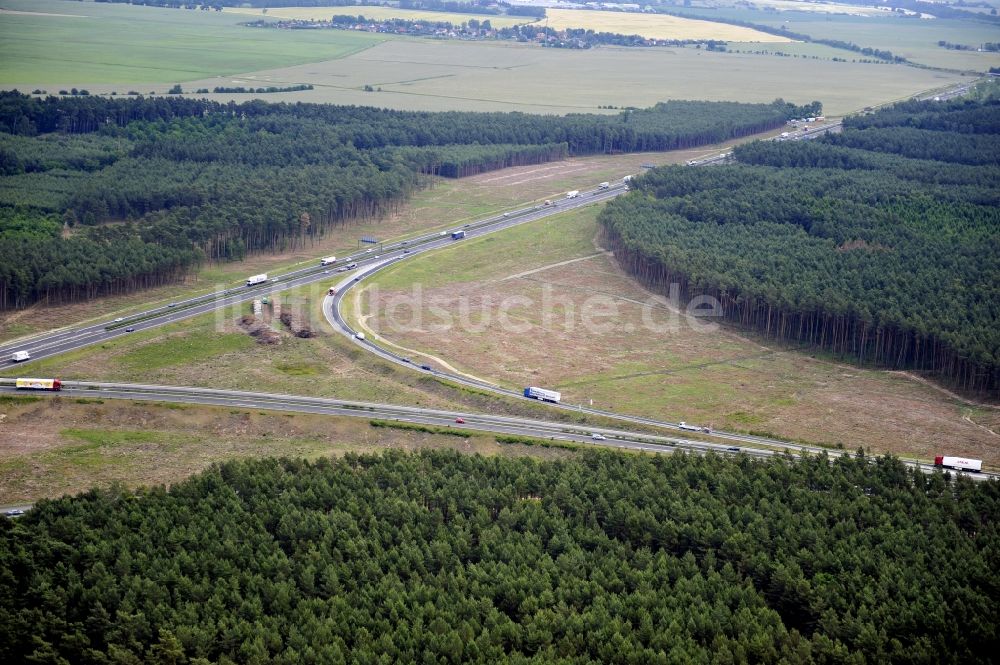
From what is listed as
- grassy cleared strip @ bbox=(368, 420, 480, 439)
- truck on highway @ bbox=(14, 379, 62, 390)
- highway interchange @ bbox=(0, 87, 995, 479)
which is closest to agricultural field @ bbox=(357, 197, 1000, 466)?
highway interchange @ bbox=(0, 87, 995, 479)

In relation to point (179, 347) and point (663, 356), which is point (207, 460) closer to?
point (179, 347)

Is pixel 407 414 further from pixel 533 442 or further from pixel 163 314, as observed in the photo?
pixel 163 314

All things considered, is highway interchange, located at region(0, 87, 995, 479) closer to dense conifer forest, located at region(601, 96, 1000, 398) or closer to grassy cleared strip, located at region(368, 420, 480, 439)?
grassy cleared strip, located at region(368, 420, 480, 439)

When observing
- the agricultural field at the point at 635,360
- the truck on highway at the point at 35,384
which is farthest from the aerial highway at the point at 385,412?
the agricultural field at the point at 635,360

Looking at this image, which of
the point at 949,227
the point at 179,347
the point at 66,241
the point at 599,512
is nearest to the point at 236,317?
the point at 179,347

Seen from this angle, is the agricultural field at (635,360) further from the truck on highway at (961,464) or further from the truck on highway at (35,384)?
the truck on highway at (35,384)

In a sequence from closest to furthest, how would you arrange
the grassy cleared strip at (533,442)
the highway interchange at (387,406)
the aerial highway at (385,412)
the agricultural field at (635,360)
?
1. the grassy cleared strip at (533,442)
2. the highway interchange at (387,406)
3. the aerial highway at (385,412)
4. the agricultural field at (635,360)
